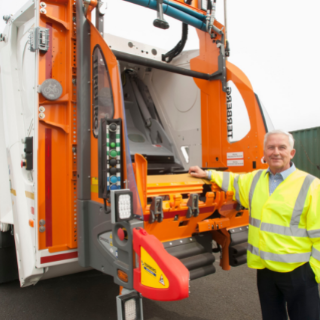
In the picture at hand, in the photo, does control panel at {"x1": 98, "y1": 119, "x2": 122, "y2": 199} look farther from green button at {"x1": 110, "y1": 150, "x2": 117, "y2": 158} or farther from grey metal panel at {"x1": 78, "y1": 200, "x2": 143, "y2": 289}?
grey metal panel at {"x1": 78, "y1": 200, "x2": 143, "y2": 289}

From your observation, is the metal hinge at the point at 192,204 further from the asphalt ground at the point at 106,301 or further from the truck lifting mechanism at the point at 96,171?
the asphalt ground at the point at 106,301

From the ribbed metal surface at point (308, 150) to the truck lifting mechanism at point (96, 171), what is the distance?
6.43 metres

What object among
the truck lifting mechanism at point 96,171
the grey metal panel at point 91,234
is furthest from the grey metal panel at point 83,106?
the grey metal panel at point 91,234

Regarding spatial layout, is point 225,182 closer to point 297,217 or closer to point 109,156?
point 297,217

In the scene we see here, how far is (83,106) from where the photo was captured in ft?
7.75

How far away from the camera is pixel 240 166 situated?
10.4 feet

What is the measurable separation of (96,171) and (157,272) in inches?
37.9

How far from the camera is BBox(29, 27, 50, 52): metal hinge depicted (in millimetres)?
2326

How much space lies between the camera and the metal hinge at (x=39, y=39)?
7.63 ft

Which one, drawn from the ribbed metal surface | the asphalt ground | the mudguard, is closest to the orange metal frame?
the mudguard

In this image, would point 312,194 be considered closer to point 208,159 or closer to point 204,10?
point 208,159

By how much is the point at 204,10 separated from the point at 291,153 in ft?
6.47

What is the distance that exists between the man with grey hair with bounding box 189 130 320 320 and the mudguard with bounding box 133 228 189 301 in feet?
2.24

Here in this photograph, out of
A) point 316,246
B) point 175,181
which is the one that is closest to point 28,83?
point 175,181
